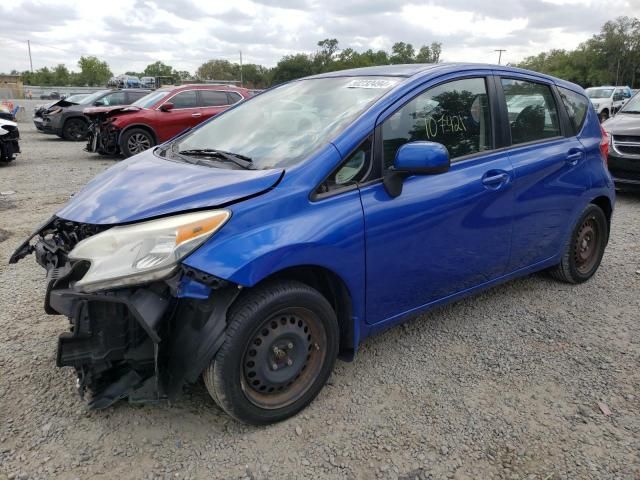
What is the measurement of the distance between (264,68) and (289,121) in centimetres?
9567

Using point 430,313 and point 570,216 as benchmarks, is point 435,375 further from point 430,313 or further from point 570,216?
point 570,216

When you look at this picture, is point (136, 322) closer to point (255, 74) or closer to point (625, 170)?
point (625, 170)

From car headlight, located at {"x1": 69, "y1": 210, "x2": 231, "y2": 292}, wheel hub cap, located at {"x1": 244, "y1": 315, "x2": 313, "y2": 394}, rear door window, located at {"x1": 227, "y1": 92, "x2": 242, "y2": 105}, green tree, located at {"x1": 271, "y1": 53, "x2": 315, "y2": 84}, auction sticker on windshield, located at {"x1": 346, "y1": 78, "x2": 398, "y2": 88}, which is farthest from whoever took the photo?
green tree, located at {"x1": 271, "y1": 53, "x2": 315, "y2": 84}

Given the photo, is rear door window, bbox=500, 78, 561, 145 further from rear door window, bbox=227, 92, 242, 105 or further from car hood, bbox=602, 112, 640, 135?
rear door window, bbox=227, 92, 242, 105

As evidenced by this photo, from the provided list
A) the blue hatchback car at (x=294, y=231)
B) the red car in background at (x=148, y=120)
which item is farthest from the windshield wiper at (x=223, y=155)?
the red car in background at (x=148, y=120)

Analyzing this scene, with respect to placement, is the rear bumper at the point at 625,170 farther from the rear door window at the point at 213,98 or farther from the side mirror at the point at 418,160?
the rear door window at the point at 213,98

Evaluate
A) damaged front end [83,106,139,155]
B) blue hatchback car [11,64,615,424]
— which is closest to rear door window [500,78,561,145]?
blue hatchback car [11,64,615,424]

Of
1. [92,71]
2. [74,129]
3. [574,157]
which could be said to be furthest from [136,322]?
[92,71]

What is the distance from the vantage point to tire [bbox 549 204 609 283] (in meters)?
4.03

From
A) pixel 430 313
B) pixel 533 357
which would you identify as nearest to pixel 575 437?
pixel 533 357

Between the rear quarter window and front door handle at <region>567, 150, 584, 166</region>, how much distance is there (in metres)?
0.19

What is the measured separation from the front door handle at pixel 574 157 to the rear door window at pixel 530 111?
0.18 metres

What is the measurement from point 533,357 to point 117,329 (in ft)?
7.98

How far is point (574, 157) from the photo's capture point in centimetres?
375
